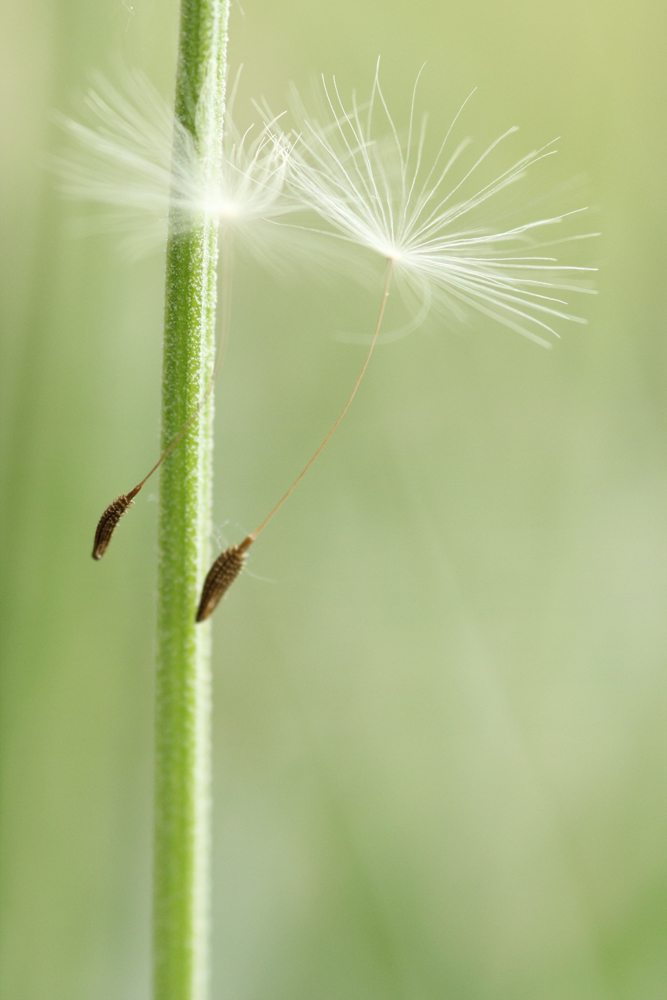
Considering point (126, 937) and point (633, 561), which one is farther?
point (633, 561)

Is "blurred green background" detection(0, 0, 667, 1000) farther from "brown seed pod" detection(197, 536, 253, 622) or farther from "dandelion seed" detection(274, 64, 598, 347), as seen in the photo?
"brown seed pod" detection(197, 536, 253, 622)

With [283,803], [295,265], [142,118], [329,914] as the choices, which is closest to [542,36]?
[295,265]

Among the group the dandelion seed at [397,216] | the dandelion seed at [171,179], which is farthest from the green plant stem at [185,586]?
the dandelion seed at [397,216]

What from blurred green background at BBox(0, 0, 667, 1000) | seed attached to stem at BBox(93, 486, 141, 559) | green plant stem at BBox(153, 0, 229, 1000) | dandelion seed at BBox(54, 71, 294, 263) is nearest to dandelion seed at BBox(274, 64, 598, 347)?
dandelion seed at BBox(54, 71, 294, 263)

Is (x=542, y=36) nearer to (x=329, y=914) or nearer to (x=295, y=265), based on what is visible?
(x=295, y=265)

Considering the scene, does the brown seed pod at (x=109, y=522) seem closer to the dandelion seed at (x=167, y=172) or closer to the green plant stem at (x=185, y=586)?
the green plant stem at (x=185, y=586)
